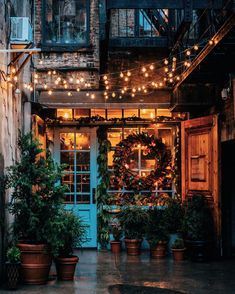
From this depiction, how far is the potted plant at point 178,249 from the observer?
40.1 ft

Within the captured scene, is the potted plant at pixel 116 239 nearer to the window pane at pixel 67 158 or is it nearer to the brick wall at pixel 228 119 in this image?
the window pane at pixel 67 158

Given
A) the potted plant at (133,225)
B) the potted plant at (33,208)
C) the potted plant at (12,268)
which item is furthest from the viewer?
the potted plant at (133,225)

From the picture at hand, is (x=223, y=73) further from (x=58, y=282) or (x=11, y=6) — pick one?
(x=58, y=282)

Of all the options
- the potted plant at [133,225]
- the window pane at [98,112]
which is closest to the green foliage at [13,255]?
the potted plant at [133,225]

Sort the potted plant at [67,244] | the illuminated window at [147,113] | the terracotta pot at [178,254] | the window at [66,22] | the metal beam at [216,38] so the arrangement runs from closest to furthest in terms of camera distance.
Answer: the metal beam at [216,38] < the potted plant at [67,244] < the terracotta pot at [178,254] < the window at [66,22] < the illuminated window at [147,113]

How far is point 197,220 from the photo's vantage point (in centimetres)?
1212

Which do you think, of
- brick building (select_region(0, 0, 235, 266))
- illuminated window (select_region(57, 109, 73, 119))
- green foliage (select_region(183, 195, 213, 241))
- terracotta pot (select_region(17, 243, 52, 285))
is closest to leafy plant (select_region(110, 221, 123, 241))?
brick building (select_region(0, 0, 235, 266))

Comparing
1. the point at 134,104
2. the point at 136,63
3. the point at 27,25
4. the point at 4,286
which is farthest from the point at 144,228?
the point at 27,25

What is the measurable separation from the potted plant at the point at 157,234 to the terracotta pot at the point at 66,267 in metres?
3.15

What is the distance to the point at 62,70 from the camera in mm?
13227

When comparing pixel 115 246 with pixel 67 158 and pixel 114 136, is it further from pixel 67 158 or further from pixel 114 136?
pixel 114 136

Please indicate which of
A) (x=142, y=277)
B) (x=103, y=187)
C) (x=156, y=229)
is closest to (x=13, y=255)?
(x=142, y=277)

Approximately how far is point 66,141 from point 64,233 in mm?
4862

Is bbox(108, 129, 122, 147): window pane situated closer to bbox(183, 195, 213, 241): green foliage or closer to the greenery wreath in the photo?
the greenery wreath
